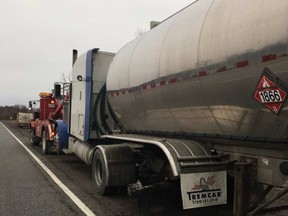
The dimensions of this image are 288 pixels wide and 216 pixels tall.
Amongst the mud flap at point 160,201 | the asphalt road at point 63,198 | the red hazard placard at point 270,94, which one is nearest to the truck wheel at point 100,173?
the asphalt road at point 63,198

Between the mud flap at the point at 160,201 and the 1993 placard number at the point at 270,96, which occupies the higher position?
the 1993 placard number at the point at 270,96

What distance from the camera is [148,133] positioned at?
718cm

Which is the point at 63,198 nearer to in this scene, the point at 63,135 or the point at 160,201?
the point at 160,201

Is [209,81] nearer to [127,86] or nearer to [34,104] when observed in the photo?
[127,86]

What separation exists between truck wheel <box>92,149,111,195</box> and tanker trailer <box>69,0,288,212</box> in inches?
1.2

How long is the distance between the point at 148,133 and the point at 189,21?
236 cm

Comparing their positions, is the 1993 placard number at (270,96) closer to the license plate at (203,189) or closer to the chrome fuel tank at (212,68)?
the chrome fuel tank at (212,68)

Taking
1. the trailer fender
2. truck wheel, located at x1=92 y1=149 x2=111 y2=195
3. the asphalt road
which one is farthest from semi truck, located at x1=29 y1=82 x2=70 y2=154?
truck wheel, located at x1=92 y1=149 x2=111 y2=195

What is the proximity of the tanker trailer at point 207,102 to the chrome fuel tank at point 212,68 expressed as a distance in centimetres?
1

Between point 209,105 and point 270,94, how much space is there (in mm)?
1100

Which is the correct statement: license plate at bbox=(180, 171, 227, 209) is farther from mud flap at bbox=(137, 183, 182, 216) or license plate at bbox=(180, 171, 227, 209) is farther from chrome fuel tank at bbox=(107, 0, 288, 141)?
mud flap at bbox=(137, 183, 182, 216)

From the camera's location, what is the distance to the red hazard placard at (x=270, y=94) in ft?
12.8

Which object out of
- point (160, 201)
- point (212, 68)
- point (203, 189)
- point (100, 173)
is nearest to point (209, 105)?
point (212, 68)

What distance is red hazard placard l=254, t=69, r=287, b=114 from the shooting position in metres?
3.91
